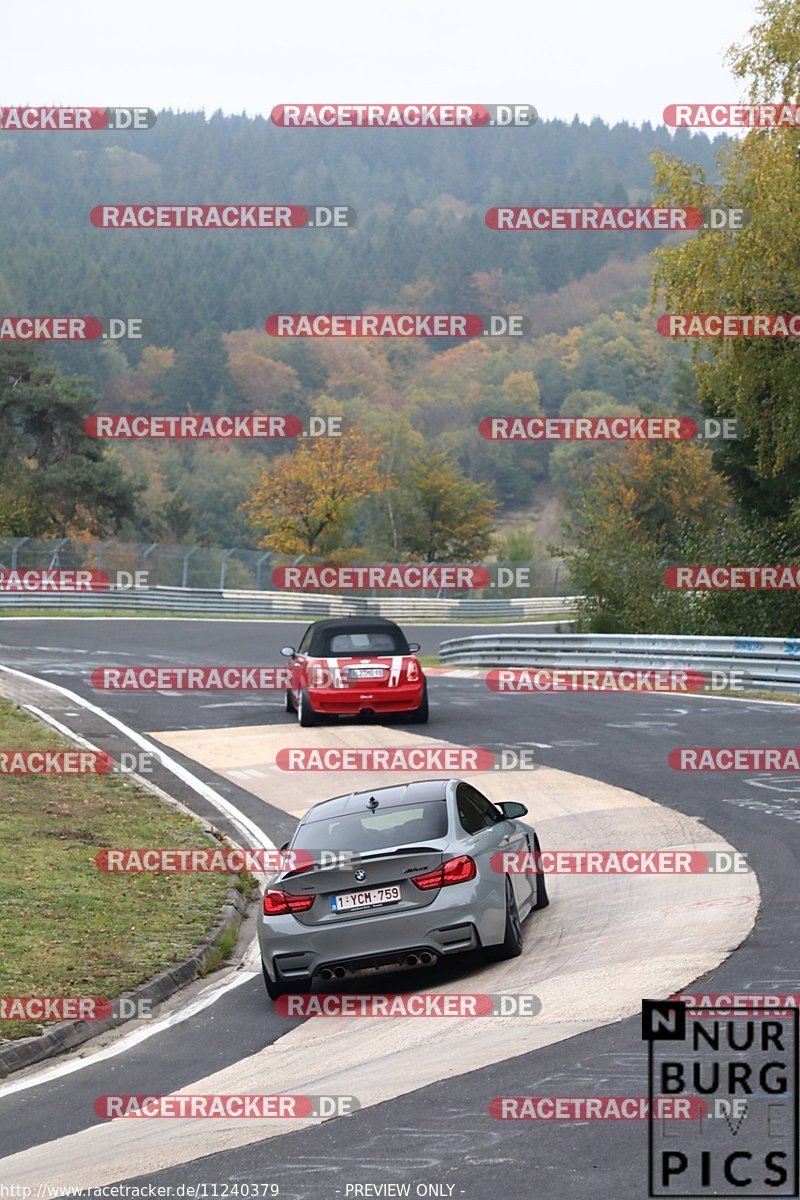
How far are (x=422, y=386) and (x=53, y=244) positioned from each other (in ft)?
151

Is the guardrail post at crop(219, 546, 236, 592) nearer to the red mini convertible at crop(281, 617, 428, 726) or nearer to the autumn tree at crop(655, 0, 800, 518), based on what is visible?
the autumn tree at crop(655, 0, 800, 518)

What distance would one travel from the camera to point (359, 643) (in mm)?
23500

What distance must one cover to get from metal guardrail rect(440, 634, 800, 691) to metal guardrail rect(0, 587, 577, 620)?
12869 millimetres

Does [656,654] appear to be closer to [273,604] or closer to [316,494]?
[273,604]

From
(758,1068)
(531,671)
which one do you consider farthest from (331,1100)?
(531,671)

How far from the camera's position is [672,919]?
11281mm

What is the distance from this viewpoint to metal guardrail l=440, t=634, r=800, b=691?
26109 mm

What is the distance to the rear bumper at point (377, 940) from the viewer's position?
10.1 metres

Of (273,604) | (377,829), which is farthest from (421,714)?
(273,604)

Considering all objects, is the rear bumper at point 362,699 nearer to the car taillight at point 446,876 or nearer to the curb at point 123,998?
the curb at point 123,998

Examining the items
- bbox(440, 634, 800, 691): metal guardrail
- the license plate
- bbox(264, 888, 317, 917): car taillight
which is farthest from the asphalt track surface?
bbox(440, 634, 800, 691): metal guardrail

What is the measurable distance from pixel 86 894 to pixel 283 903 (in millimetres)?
3448

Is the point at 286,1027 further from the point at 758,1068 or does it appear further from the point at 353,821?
the point at 758,1068

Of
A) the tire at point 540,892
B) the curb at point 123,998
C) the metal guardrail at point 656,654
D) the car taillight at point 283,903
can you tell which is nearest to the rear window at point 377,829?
the car taillight at point 283,903
